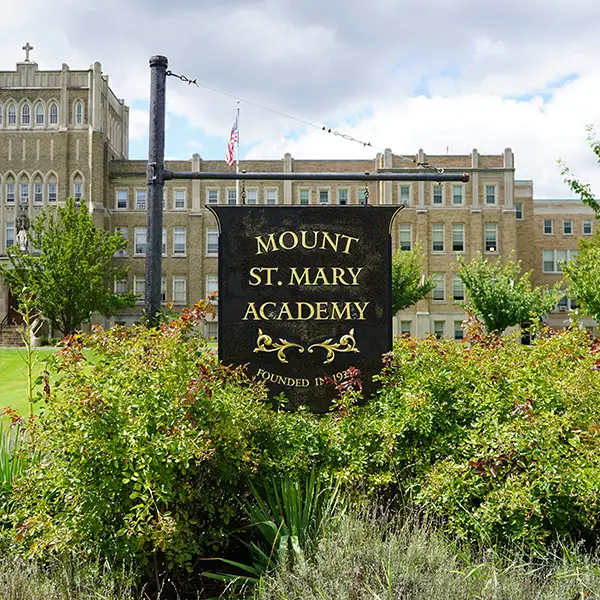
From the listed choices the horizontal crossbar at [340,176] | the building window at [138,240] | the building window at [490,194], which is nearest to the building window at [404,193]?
the building window at [490,194]

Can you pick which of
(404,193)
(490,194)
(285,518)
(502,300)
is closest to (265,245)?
(285,518)

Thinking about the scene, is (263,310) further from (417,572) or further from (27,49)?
(27,49)

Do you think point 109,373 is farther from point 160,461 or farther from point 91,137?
point 91,137

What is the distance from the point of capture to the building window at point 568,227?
5756 cm

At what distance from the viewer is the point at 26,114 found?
165 feet

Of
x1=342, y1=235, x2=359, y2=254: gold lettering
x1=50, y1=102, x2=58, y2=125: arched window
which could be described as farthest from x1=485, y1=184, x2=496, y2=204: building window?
x1=342, y1=235, x2=359, y2=254: gold lettering

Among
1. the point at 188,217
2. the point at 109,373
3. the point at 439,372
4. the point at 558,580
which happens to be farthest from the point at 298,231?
the point at 188,217

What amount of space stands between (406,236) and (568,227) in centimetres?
1530

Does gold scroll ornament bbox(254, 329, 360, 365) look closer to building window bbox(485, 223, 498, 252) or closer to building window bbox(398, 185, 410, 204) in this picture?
building window bbox(398, 185, 410, 204)

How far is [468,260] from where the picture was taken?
171 ft

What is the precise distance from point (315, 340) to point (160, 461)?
2523 millimetres

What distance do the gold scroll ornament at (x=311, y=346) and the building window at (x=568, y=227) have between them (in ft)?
182

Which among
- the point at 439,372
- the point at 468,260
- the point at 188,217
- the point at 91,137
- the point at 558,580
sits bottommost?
the point at 558,580

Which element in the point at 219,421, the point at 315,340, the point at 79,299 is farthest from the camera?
the point at 79,299
